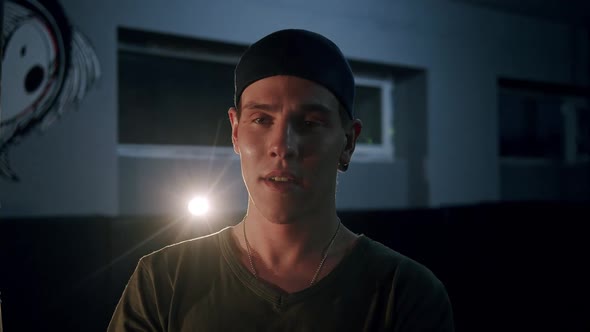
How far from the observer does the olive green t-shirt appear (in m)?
0.85

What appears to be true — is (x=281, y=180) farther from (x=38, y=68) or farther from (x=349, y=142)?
(x=38, y=68)

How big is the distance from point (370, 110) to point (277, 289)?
9.49 ft

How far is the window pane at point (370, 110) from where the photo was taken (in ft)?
11.8

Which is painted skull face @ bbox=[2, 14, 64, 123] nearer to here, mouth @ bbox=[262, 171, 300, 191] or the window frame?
the window frame

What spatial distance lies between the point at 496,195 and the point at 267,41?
131 inches

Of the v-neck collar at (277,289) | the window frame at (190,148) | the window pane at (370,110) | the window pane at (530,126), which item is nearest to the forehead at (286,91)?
the v-neck collar at (277,289)

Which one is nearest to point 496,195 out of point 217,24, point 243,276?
point 217,24

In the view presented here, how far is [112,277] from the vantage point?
1587 millimetres

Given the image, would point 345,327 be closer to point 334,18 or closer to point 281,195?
point 281,195

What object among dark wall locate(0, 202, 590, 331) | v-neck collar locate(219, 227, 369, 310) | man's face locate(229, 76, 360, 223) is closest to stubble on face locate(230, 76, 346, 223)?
man's face locate(229, 76, 360, 223)

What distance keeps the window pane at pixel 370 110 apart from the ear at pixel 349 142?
268 centimetres

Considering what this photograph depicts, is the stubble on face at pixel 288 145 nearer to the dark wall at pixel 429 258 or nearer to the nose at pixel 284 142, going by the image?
the nose at pixel 284 142

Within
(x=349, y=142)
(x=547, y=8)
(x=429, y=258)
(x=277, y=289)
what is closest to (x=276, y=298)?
(x=277, y=289)

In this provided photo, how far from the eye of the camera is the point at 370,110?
11.9 feet
